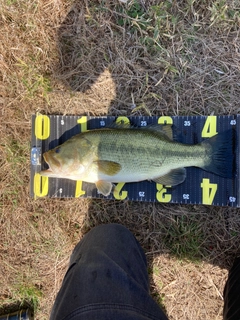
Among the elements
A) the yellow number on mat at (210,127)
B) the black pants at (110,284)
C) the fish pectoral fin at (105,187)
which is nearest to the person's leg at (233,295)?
the black pants at (110,284)

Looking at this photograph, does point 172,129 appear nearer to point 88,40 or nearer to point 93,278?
point 88,40

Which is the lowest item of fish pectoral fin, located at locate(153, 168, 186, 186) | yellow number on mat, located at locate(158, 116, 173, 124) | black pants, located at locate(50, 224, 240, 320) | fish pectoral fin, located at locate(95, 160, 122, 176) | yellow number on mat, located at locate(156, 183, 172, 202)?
black pants, located at locate(50, 224, 240, 320)

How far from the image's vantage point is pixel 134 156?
120 inches

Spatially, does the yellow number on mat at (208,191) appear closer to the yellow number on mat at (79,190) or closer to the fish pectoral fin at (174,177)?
the fish pectoral fin at (174,177)

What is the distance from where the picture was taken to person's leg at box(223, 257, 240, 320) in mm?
2709

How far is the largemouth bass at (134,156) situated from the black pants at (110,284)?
550 mm

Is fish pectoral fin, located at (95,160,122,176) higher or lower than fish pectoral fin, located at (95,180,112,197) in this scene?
higher

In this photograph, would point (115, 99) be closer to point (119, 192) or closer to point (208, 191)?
point (119, 192)

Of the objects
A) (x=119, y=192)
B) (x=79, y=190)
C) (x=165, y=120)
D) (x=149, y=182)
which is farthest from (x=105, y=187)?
(x=165, y=120)

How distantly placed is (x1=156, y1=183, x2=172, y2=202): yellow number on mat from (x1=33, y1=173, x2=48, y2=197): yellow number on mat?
1326 millimetres

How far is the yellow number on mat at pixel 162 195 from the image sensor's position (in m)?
3.24

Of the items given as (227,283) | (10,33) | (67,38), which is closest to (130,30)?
(67,38)

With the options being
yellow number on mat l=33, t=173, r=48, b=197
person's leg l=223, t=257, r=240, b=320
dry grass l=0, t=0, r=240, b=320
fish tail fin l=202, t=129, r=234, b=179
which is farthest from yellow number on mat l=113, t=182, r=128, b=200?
person's leg l=223, t=257, r=240, b=320

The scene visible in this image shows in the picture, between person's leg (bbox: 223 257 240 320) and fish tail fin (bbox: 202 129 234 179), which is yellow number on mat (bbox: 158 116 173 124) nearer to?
fish tail fin (bbox: 202 129 234 179)
